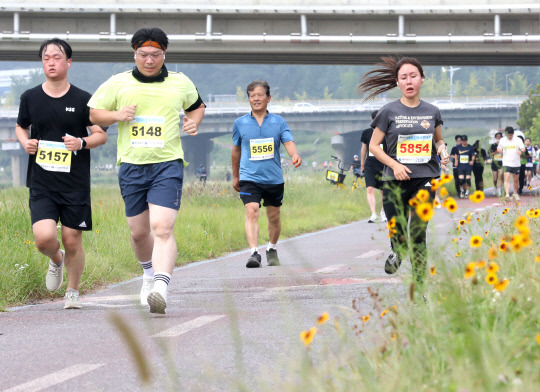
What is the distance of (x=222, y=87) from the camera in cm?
17488

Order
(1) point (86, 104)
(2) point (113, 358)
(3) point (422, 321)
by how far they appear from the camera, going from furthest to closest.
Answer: (1) point (86, 104) → (2) point (113, 358) → (3) point (422, 321)

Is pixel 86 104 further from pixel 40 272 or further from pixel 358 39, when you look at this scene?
pixel 358 39

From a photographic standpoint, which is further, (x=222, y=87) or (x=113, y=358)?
(x=222, y=87)

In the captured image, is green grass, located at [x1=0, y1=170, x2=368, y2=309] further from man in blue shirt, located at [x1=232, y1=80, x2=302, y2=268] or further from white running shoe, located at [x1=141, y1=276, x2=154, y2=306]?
man in blue shirt, located at [x1=232, y1=80, x2=302, y2=268]

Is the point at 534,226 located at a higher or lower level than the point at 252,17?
lower

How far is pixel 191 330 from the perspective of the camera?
6312 mm

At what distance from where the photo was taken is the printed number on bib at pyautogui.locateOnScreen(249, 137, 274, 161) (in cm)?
1062

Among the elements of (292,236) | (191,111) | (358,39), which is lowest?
(292,236)

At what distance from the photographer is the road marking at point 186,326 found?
20.1 ft

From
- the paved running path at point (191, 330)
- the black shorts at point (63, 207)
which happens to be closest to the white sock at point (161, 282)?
the paved running path at point (191, 330)

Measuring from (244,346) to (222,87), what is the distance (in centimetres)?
17040

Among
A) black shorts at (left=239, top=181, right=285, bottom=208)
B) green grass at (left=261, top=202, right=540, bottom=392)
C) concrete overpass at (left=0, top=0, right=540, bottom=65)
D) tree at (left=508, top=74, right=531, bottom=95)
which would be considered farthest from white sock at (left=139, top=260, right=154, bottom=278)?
tree at (left=508, top=74, right=531, bottom=95)

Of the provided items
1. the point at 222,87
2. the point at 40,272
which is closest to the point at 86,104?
the point at 40,272

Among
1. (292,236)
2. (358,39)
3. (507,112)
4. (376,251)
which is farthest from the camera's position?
(507,112)
